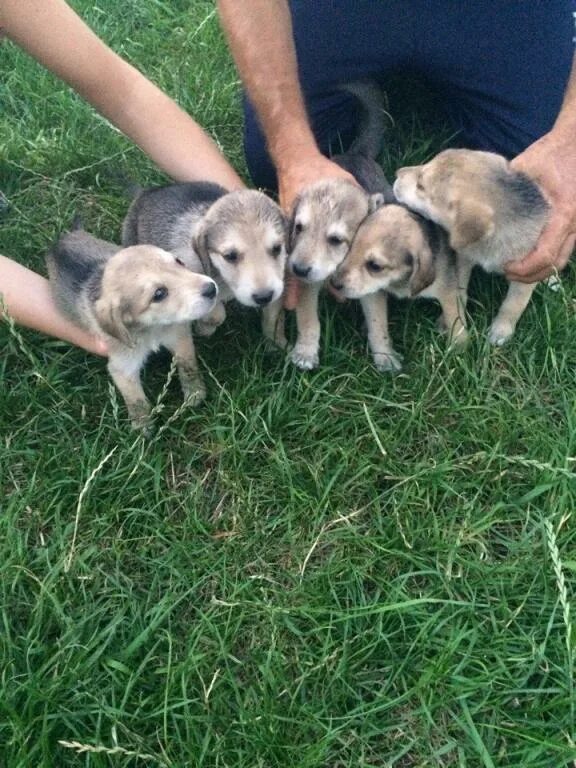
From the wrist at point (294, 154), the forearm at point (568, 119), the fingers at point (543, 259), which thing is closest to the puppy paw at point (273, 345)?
the wrist at point (294, 154)

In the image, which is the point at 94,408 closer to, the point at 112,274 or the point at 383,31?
the point at 112,274

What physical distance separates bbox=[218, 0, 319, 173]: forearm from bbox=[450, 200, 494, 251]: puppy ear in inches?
35.4

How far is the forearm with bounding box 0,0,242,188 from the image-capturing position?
362 centimetres

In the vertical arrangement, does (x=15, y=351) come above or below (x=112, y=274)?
below

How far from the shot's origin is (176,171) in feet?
12.9

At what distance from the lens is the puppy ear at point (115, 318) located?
2.95 m

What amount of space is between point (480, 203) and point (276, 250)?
0.87 meters

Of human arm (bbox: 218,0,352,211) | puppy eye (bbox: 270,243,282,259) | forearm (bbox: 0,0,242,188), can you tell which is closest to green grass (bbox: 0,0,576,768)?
puppy eye (bbox: 270,243,282,259)

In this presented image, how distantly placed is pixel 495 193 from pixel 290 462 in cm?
142

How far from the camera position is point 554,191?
3205 mm

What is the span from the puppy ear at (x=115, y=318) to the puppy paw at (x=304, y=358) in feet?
2.52

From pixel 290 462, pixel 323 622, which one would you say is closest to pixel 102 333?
pixel 290 462

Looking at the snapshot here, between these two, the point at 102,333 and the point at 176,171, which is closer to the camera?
the point at 102,333

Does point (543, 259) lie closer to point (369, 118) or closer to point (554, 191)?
point (554, 191)
